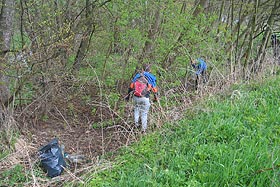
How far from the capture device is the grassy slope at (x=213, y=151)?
10.6ft

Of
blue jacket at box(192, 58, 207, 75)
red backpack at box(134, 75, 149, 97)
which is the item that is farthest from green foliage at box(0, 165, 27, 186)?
blue jacket at box(192, 58, 207, 75)

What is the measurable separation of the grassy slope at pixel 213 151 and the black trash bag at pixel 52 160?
1.11 metres

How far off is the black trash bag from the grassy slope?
111cm

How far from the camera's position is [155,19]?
8.44m

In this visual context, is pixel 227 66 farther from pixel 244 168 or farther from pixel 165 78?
pixel 244 168

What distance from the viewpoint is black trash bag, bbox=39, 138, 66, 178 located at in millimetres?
4902

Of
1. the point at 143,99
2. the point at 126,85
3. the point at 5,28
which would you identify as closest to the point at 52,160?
the point at 143,99

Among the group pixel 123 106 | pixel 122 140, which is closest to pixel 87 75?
pixel 123 106

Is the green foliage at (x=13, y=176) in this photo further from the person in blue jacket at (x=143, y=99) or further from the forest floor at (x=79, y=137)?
the person in blue jacket at (x=143, y=99)

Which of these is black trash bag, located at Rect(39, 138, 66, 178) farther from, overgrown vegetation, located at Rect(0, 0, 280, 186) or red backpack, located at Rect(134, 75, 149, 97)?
red backpack, located at Rect(134, 75, 149, 97)

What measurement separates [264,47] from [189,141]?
22.1ft

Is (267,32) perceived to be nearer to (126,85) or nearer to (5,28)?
(126,85)

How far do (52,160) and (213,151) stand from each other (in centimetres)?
284

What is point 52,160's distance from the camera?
4973 millimetres
